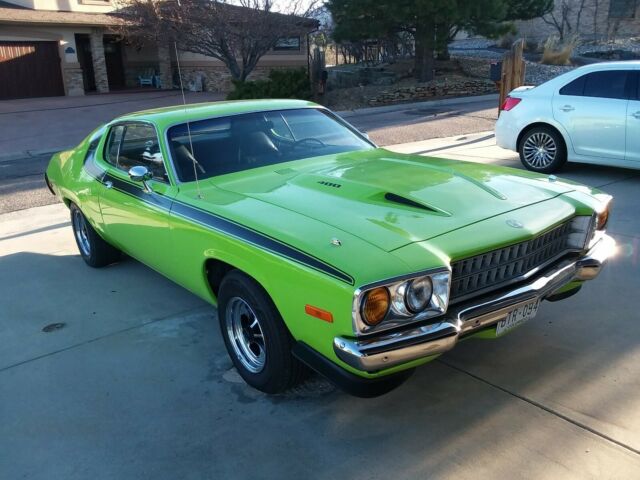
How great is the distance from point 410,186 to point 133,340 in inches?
85.3

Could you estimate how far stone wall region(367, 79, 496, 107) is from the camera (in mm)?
19031

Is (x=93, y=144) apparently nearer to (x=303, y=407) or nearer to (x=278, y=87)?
(x=303, y=407)

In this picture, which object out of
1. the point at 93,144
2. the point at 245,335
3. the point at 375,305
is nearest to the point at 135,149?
the point at 93,144

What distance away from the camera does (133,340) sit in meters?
4.02

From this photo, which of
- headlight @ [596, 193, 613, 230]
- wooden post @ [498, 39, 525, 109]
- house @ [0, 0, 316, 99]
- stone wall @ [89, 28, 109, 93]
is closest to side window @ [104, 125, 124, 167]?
headlight @ [596, 193, 613, 230]

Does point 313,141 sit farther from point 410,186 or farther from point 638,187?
point 638,187

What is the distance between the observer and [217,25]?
18.0 m

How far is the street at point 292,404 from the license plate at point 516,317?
444 mm

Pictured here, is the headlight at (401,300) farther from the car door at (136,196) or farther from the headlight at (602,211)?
the car door at (136,196)

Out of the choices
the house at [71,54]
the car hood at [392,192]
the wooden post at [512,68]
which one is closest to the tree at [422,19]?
the house at [71,54]

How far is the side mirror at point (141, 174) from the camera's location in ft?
12.8

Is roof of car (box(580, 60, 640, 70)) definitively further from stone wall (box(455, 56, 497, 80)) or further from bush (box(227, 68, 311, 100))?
stone wall (box(455, 56, 497, 80))

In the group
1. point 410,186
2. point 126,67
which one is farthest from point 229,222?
point 126,67

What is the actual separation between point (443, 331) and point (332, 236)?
69 cm
